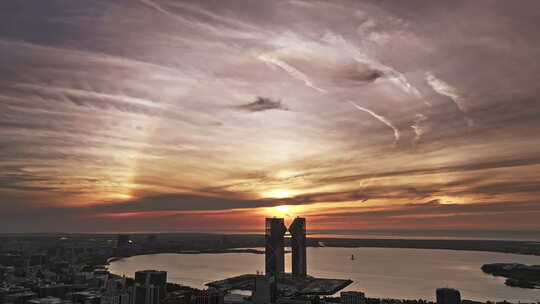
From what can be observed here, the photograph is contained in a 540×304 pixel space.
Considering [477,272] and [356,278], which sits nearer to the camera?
[356,278]

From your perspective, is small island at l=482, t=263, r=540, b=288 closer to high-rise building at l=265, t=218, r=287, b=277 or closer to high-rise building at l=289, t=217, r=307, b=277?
high-rise building at l=289, t=217, r=307, b=277

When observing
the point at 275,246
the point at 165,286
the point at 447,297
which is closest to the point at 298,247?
the point at 275,246

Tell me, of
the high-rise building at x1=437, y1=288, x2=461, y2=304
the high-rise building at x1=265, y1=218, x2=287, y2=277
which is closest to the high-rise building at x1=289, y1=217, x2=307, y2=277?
the high-rise building at x1=265, y1=218, x2=287, y2=277

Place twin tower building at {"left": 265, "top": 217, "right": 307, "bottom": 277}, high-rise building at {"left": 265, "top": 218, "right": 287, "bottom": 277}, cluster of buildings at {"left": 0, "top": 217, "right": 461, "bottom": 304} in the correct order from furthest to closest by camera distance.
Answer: high-rise building at {"left": 265, "top": 218, "right": 287, "bottom": 277}, twin tower building at {"left": 265, "top": 217, "right": 307, "bottom": 277}, cluster of buildings at {"left": 0, "top": 217, "right": 461, "bottom": 304}

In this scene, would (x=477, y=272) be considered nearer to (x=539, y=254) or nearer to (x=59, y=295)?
(x=539, y=254)

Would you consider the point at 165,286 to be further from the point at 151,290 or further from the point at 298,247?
the point at 298,247

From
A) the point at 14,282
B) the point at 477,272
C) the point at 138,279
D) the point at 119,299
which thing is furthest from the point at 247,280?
the point at 477,272
